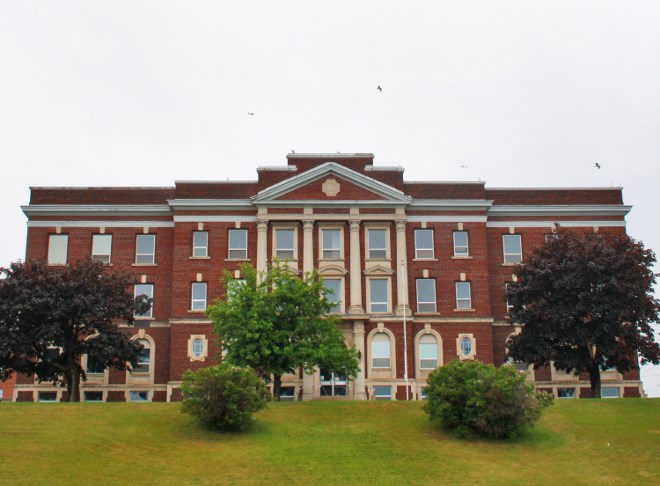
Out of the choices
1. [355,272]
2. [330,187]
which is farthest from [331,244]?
[330,187]

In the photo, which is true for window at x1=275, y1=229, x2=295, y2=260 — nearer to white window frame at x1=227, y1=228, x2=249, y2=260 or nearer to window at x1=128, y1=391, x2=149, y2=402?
white window frame at x1=227, y1=228, x2=249, y2=260

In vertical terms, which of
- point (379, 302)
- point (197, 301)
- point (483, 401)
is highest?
point (197, 301)

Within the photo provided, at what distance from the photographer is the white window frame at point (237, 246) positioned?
2190 inches

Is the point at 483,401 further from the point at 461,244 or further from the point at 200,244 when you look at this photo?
the point at 200,244

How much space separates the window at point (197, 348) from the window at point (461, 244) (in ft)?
55.9

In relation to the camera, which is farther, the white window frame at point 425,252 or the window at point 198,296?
the white window frame at point 425,252

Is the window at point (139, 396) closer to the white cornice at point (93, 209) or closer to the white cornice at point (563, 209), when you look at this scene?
the white cornice at point (93, 209)

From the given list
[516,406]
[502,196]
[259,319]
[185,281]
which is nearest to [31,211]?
[185,281]

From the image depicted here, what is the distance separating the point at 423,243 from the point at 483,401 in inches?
910

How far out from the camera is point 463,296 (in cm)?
5559

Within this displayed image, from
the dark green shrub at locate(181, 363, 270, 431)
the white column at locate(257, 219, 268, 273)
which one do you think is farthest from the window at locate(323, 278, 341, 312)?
the dark green shrub at locate(181, 363, 270, 431)

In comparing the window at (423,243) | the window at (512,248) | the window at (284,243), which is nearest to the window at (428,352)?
the window at (423,243)

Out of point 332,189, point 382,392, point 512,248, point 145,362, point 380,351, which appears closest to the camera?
point 382,392

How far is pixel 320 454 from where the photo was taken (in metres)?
32.0
